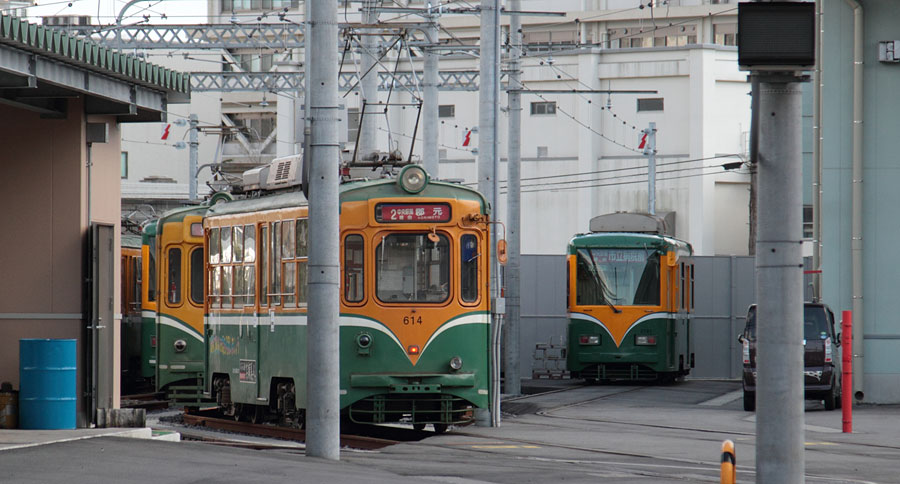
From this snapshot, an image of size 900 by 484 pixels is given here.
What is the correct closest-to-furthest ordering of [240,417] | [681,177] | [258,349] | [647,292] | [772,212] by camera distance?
1. [772,212]
2. [258,349]
3. [240,417]
4. [647,292]
5. [681,177]

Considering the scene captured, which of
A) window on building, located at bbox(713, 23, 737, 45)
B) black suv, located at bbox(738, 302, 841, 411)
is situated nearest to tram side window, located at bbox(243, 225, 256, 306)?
black suv, located at bbox(738, 302, 841, 411)

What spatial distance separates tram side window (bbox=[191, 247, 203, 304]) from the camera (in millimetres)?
22328

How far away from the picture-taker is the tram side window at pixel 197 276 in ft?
73.3

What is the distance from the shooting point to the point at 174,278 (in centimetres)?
2266

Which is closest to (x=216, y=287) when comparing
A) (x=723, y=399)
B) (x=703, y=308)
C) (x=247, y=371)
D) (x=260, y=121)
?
(x=247, y=371)

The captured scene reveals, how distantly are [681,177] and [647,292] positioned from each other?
101 ft

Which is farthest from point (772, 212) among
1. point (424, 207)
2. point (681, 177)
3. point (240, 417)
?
point (681, 177)

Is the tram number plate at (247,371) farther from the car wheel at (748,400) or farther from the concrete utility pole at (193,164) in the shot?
the concrete utility pole at (193,164)

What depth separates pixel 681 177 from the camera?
191ft

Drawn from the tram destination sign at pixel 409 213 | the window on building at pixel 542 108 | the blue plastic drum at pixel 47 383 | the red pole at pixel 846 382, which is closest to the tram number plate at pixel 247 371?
the tram destination sign at pixel 409 213

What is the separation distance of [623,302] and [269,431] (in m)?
11.2

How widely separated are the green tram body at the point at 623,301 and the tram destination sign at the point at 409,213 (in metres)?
11.6

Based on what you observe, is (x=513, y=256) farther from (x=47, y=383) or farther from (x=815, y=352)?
(x=47, y=383)

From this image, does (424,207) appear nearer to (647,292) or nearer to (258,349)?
(258,349)
